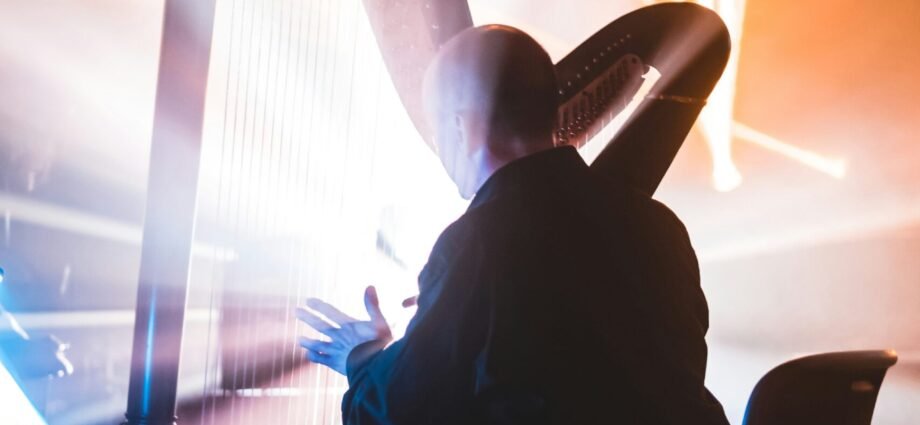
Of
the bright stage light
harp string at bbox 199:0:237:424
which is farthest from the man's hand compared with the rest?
the bright stage light

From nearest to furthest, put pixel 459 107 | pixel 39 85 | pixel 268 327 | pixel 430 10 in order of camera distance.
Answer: pixel 459 107, pixel 268 327, pixel 430 10, pixel 39 85

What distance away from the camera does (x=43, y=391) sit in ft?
6.06

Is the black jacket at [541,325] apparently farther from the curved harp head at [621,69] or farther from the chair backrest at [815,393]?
the chair backrest at [815,393]

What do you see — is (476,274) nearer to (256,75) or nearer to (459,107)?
(459,107)

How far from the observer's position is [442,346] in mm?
761

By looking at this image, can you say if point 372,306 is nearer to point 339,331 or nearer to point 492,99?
point 339,331

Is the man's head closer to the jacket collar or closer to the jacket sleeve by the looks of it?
the jacket collar

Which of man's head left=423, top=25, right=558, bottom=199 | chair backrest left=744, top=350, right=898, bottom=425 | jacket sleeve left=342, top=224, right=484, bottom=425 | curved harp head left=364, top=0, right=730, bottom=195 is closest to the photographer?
jacket sleeve left=342, top=224, right=484, bottom=425

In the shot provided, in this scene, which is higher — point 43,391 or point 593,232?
point 593,232

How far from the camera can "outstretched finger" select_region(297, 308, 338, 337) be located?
963mm

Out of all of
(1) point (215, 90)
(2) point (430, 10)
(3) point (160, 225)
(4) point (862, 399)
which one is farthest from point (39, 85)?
(4) point (862, 399)

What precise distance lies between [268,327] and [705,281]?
1730 mm

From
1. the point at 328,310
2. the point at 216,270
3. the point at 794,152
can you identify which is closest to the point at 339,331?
the point at 328,310

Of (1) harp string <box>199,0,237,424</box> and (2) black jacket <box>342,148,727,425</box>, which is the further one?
(1) harp string <box>199,0,237,424</box>
